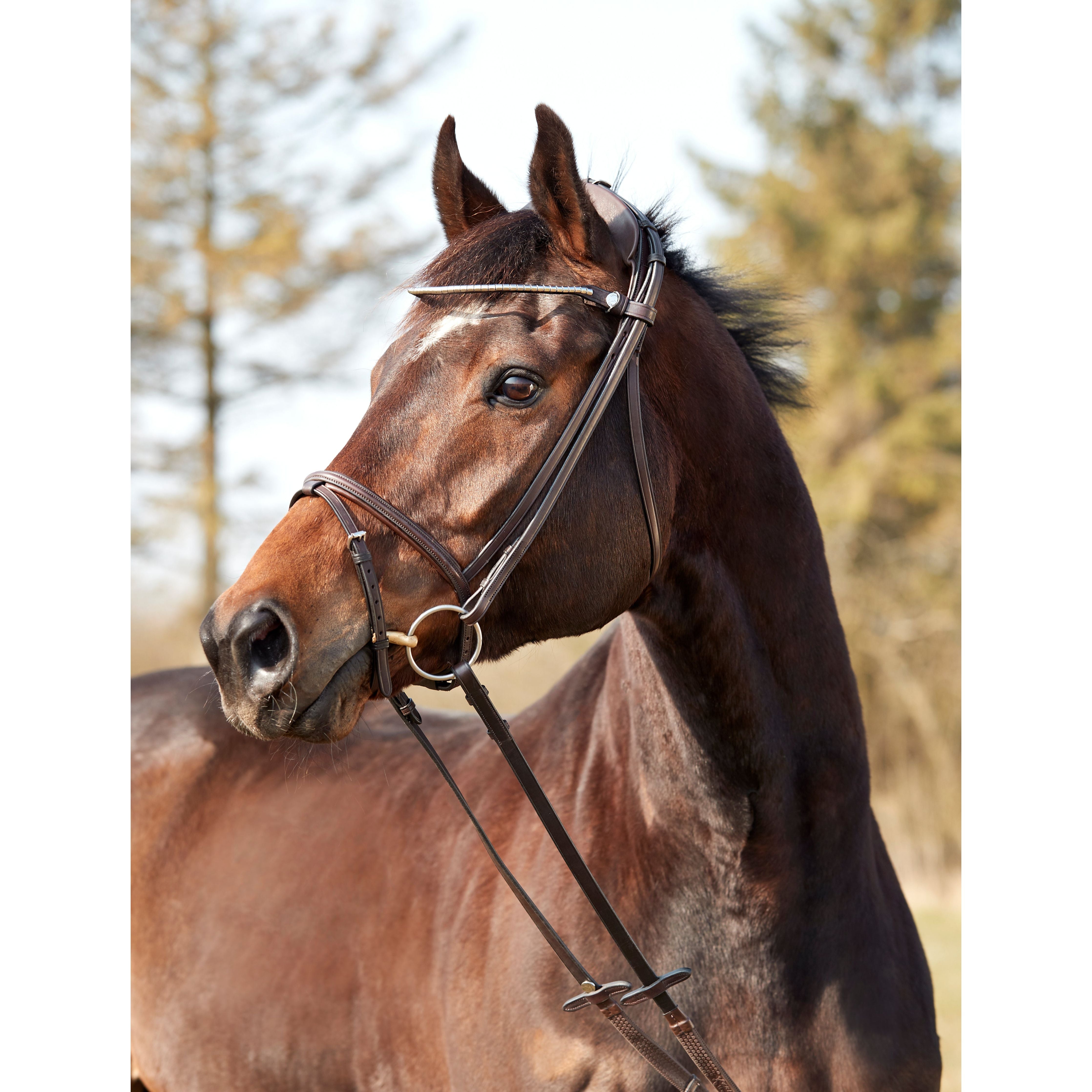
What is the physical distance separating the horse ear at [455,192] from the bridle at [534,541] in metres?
0.26

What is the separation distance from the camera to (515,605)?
1644 mm

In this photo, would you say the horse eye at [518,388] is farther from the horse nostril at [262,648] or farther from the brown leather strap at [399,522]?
the horse nostril at [262,648]

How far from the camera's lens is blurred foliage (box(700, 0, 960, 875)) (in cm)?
1210

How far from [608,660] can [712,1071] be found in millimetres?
844

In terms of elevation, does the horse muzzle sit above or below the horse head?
below

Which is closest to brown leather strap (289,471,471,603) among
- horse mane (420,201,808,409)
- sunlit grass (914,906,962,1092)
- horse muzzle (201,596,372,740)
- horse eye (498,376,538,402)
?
horse muzzle (201,596,372,740)

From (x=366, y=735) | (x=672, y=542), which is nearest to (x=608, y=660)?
(x=672, y=542)

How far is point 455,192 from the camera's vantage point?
78.2 inches

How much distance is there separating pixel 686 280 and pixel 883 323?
12513mm

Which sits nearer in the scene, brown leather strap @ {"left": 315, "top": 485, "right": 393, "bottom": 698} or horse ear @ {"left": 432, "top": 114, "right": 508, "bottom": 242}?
brown leather strap @ {"left": 315, "top": 485, "right": 393, "bottom": 698}

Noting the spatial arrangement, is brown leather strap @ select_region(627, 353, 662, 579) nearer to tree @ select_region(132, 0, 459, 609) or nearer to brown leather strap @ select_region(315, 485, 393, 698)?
brown leather strap @ select_region(315, 485, 393, 698)
